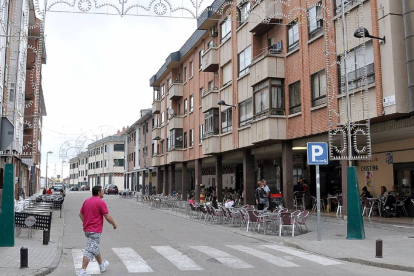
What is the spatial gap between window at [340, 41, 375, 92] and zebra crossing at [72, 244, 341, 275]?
742 cm

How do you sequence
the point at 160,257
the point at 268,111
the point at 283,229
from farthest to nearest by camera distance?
the point at 268,111 < the point at 283,229 < the point at 160,257

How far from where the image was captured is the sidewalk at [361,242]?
987cm

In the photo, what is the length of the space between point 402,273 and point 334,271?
1.33 meters

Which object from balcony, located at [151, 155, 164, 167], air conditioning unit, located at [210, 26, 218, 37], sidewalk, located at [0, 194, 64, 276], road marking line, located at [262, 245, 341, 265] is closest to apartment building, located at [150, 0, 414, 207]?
air conditioning unit, located at [210, 26, 218, 37]

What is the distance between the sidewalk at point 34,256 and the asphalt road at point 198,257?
0.79 feet

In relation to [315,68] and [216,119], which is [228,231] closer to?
[315,68]

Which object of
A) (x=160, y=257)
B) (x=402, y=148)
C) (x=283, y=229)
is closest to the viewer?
(x=160, y=257)

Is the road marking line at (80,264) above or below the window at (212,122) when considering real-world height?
below

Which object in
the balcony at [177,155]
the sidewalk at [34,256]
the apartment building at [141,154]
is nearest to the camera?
the sidewalk at [34,256]

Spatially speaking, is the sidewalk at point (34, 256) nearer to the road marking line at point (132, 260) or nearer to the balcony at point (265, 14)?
the road marking line at point (132, 260)

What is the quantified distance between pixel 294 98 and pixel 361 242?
10.1 metres

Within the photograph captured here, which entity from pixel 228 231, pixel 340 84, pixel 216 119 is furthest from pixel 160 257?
pixel 216 119

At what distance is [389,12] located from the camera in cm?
1497

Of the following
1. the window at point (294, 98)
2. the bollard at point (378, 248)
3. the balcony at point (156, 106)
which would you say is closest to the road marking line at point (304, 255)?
the bollard at point (378, 248)
